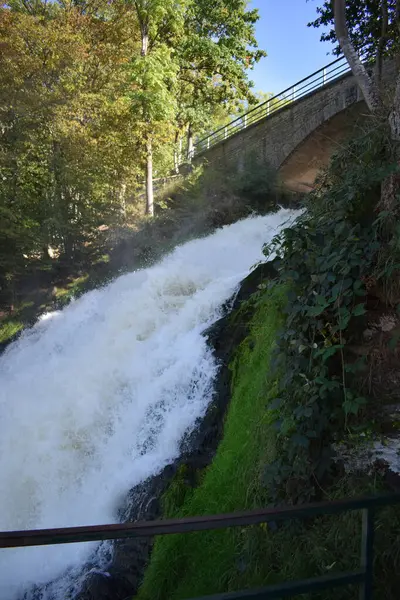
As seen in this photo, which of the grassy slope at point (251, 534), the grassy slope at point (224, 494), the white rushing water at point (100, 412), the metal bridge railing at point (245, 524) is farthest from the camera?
the white rushing water at point (100, 412)

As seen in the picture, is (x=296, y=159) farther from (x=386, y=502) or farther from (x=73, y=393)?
(x=386, y=502)

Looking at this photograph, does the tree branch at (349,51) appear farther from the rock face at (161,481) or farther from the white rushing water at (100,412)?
the white rushing water at (100,412)

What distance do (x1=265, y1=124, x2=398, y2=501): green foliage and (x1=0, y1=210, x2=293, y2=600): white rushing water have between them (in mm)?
2146

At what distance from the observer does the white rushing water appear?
465 centimetres

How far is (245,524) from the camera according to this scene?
1410 millimetres

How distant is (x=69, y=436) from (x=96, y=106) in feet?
39.1

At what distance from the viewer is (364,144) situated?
3234 millimetres

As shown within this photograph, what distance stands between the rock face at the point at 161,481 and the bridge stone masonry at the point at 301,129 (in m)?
8.17

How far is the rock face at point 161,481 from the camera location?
146 inches

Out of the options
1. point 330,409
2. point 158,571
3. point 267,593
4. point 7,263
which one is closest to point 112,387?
point 158,571

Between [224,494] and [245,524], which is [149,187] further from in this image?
[245,524]

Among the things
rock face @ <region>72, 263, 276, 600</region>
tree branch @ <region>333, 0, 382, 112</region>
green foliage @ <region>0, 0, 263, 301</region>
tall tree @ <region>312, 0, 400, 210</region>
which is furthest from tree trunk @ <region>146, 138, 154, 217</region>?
rock face @ <region>72, 263, 276, 600</region>

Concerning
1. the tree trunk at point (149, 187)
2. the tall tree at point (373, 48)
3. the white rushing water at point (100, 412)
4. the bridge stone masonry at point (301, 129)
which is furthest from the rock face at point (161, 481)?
the tree trunk at point (149, 187)

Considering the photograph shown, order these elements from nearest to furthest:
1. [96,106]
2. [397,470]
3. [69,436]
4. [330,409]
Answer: [397,470], [330,409], [69,436], [96,106]
